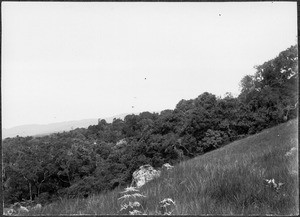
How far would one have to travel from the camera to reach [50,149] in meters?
66.4

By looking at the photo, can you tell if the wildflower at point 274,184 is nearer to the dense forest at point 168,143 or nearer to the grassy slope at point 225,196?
the grassy slope at point 225,196

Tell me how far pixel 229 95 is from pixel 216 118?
31.0 ft

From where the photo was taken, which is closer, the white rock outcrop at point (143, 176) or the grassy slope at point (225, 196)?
the grassy slope at point (225, 196)

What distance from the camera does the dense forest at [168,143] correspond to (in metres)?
50.3

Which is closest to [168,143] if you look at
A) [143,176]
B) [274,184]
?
A: [143,176]

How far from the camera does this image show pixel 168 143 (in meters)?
49.0

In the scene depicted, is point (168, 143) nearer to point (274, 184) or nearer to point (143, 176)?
point (143, 176)

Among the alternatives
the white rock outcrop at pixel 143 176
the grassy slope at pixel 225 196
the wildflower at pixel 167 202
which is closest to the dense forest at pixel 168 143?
the white rock outcrop at pixel 143 176

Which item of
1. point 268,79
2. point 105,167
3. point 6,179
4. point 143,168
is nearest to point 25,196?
point 6,179

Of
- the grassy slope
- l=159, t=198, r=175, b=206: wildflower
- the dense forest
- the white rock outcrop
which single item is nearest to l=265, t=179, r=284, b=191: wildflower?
the grassy slope

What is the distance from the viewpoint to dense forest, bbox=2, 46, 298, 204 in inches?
1979

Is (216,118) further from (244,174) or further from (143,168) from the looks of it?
(244,174)

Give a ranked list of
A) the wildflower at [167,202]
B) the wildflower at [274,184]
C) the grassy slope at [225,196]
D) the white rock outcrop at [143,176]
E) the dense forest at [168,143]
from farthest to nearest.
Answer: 1. the dense forest at [168,143]
2. the white rock outcrop at [143,176]
3. the wildflower at [274,184]
4. the wildflower at [167,202]
5. the grassy slope at [225,196]

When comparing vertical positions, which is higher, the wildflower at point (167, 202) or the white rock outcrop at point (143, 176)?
the wildflower at point (167, 202)
